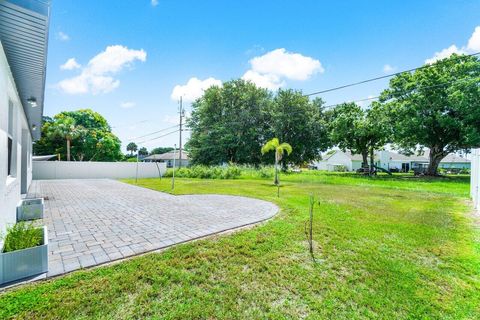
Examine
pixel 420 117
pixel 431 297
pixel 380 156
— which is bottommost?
pixel 431 297

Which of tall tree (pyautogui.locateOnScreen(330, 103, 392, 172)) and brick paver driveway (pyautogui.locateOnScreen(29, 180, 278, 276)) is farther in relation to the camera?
tall tree (pyautogui.locateOnScreen(330, 103, 392, 172))

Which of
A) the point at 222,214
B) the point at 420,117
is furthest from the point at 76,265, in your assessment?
the point at 420,117

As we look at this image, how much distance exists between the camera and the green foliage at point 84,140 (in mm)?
28219

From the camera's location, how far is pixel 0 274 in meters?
2.76

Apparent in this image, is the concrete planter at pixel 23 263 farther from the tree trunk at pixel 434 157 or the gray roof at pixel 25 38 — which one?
the tree trunk at pixel 434 157

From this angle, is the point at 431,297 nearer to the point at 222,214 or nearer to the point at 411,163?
the point at 222,214

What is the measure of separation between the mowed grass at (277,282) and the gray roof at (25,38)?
3204 mm

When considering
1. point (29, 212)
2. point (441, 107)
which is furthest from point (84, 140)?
point (441, 107)

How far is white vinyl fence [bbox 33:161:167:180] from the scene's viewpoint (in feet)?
60.8

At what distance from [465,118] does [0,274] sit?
26.6m

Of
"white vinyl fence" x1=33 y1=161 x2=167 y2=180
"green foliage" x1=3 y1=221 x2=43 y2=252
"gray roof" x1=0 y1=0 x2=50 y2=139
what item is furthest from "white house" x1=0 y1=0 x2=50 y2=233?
"white vinyl fence" x1=33 y1=161 x2=167 y2=180

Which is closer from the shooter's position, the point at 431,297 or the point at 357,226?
the point at 431,297

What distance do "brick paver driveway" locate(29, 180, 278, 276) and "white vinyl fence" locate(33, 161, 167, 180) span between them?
13.4 metres

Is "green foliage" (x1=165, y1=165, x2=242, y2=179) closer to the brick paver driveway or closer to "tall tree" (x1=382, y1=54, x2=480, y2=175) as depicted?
the brick paver driveway
